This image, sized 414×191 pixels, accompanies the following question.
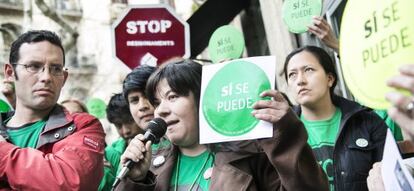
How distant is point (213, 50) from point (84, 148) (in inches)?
88.9

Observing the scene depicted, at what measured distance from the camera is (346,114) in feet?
9.89

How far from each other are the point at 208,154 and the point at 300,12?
1394mm

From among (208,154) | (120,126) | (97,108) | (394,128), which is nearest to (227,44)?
(120,126)

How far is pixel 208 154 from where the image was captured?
8.18 ft

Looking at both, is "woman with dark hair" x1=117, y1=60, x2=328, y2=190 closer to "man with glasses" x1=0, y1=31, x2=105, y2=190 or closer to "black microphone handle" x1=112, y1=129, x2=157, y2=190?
"black microphone handle" x1=112, y1=129, x2=157, y2=190

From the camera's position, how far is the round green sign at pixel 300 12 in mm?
3346

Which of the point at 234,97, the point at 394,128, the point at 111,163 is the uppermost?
the point at 234,97

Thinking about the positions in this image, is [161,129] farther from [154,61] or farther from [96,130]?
[154,61]

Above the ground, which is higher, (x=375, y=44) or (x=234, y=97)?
(x=375, y=44)

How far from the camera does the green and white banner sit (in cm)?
200

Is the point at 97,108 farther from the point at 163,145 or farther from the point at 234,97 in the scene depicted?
the point at 234,97

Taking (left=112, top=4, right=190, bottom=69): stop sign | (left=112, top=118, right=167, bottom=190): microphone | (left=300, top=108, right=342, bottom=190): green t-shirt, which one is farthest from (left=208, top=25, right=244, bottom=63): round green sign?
(left=112, top=118, right=167, bottom=190): microphone

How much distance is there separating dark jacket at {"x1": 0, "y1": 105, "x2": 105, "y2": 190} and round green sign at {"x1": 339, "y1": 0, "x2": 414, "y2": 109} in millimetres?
1362

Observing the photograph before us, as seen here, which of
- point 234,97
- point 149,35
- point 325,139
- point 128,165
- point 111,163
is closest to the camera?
point 234,97
